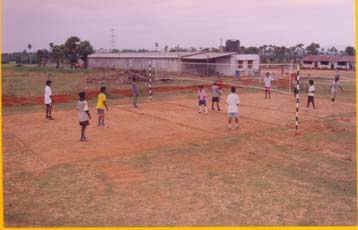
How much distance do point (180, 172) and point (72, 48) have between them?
45962mm

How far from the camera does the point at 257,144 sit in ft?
37.9

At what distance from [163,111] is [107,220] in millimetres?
11607

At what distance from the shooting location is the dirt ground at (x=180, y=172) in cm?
657

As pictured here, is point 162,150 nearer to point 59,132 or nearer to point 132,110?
point 59,132

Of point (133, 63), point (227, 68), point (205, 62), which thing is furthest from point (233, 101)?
point (133, 63)

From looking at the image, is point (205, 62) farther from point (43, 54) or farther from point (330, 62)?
point (43, 54)

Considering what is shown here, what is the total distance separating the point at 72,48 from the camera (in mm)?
51500

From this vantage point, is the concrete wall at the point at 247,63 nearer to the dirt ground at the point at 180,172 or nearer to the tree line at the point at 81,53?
the tree line at the point at 81,53

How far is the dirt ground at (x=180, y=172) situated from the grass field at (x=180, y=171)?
0.02m

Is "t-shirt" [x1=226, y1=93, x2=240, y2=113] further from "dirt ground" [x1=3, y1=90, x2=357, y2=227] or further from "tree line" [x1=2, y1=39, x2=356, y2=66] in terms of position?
"tree line" [x1=2, y1=39, x2=356, y2=66]

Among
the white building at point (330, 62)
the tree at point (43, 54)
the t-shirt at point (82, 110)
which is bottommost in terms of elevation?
the t-shirt at point (82, 110)

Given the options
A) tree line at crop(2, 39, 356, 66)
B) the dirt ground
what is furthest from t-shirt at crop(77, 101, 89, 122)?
tree line at crop(2, 39, 356, 66)

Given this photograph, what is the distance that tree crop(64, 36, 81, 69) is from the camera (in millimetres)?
51000

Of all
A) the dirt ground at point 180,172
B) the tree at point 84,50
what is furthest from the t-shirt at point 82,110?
the tree at point 84,50
